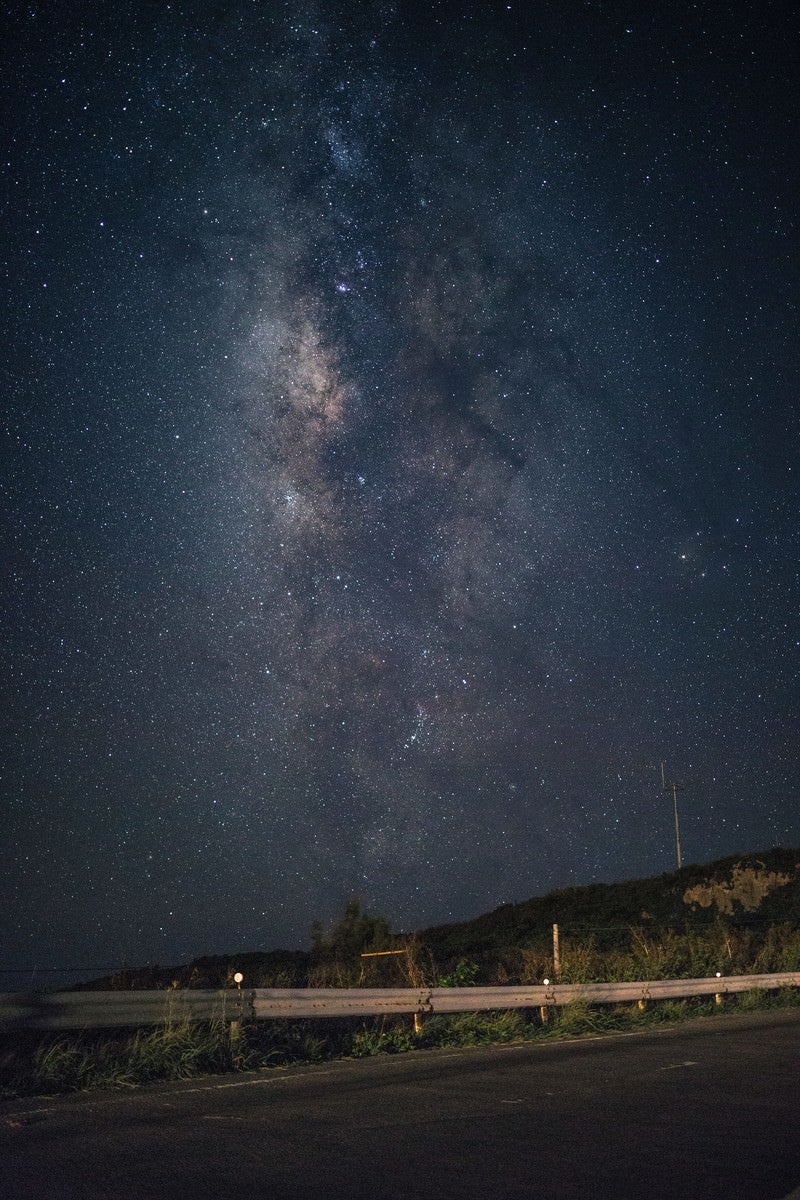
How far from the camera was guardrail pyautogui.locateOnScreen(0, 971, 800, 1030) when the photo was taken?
8852 mm

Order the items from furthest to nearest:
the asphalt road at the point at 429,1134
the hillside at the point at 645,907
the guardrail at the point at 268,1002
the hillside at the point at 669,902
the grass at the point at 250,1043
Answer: the hillside at the point at 669,902
the hillside at the point at 645,907
the guardrail at the point at 268,1002
the grass at the point at 250,1043
the asphalt road at the point at 429,1134

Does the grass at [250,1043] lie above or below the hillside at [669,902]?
below

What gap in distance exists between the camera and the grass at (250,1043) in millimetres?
8688

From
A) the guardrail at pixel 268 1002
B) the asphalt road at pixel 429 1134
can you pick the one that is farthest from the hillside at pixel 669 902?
the asphalt road at pixel 429 1134

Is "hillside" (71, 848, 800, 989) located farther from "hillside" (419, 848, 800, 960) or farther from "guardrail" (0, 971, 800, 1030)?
"guardrail" (0, 971, 800, 1030)

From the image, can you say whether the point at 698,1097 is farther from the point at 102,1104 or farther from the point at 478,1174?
the point at 102,1104

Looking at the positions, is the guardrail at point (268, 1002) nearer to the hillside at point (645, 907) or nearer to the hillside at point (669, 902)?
the hillside at point (645, 907)

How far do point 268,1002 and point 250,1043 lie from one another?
389 mm

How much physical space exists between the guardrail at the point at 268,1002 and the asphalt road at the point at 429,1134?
843 millimetres

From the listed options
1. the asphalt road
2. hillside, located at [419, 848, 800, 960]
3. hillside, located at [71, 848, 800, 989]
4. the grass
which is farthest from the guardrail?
hillside, located at [419, 848, 800, 960]

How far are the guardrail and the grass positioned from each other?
0.15 metres

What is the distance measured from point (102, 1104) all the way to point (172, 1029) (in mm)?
1876

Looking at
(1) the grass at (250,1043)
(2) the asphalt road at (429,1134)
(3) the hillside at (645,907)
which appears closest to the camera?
(2) the asphalt road at (429,1134)

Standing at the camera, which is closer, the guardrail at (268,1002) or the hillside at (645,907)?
the guardrail at (268,1002)
